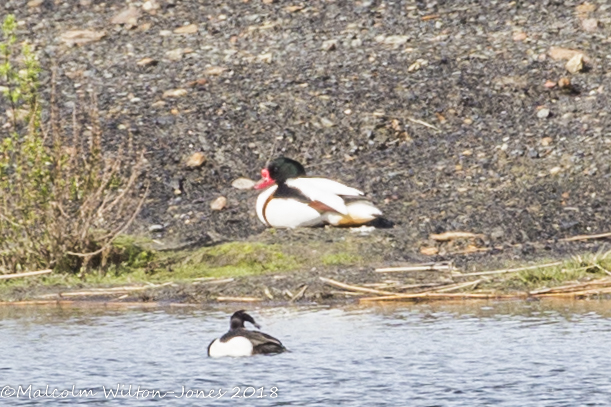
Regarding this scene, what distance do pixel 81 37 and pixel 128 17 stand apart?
0.73 meters

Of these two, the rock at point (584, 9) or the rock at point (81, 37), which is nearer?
the rock at point (584, 9)

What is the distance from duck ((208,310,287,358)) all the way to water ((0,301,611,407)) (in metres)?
0.06

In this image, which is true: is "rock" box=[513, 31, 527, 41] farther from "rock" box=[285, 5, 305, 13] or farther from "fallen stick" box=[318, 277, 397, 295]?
"fallen stick" box=[318, 277, 397, 295]

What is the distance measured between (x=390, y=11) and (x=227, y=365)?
974cm

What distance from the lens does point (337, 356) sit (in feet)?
28.7

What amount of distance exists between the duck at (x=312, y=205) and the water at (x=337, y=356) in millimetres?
2316

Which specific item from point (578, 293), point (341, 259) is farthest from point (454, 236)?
point (578, 293)

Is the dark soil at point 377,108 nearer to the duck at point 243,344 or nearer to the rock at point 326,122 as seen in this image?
the rock at point 326,122

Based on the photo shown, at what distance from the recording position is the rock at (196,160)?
14539 mm

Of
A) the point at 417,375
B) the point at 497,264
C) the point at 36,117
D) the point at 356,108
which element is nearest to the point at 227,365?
the point at 417,375

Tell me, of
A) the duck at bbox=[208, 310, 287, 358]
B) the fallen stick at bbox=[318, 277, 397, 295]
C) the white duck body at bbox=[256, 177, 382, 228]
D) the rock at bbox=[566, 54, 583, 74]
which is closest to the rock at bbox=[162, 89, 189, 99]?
the white duck body at bbox=[256, 177, 382, 228]

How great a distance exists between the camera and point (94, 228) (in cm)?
1247

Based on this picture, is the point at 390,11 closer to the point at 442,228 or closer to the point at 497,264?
the point at 442,228

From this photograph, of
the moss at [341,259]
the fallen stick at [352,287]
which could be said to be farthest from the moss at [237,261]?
the fallen stick at [352,287]
